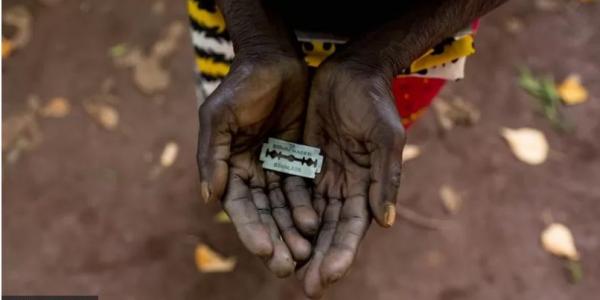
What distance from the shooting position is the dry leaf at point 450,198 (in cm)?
164

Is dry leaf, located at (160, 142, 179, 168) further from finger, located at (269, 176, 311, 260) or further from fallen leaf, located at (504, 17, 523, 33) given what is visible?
fallen leaf, located at (504, 17, 523, 33)

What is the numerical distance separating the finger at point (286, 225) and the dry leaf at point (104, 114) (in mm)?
852

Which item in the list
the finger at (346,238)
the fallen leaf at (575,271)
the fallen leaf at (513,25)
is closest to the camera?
the finger at (346,238)

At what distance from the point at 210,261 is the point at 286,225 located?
2.05ft

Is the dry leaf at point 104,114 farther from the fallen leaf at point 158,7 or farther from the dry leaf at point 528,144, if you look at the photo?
the dry leaf at point 528,144

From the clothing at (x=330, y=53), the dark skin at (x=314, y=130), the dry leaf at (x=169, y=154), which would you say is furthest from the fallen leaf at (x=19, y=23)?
the dark skin at (x=314, y=130)

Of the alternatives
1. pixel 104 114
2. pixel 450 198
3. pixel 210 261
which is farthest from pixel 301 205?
pixel 104 114

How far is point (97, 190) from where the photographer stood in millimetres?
1675

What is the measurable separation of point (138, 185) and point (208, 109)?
0.76 meters

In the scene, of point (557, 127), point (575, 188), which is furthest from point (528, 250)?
point (557, 127)

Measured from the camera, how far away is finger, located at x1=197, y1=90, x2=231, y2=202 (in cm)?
98

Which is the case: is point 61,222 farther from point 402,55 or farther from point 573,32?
point 573,32

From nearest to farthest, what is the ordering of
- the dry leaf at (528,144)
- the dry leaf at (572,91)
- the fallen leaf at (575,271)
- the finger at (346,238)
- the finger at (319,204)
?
the finger at (346,238), the finger at (319,204), the fallen leaf at (575,271), the dry leaf at (528,144), the dry leaf at (572,91)

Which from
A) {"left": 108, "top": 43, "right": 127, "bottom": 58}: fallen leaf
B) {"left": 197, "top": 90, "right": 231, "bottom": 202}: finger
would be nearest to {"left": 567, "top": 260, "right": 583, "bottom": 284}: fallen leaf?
{"left": 197, "top": 90, "right": 231, "bottom": 202}: finger
